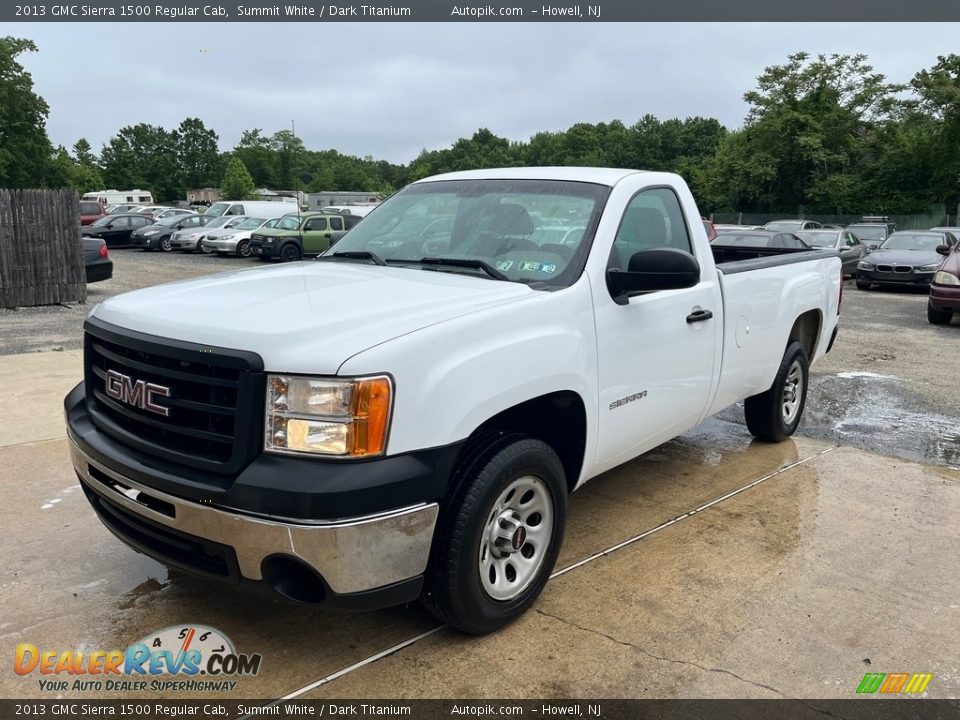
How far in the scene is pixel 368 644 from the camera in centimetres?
329

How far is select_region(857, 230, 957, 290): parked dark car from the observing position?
58.5 feet

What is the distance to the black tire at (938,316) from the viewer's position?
12.8m

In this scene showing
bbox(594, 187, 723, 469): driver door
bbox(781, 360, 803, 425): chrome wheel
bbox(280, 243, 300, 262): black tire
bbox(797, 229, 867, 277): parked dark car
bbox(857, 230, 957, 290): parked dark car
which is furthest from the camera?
bbox(280, 243, 300, 262): black tire

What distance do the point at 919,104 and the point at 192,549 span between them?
49258 mm

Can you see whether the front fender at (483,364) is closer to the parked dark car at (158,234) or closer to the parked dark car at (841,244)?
the parked dark car at (841,244)

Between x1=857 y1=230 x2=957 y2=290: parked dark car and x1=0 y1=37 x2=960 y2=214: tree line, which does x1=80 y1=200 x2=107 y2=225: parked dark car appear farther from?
x1=857 y1=230 x2=957 y2=290: parked dark car

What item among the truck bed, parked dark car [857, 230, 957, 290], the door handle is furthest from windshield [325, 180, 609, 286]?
parked dark car [857, 230, 957, 290]

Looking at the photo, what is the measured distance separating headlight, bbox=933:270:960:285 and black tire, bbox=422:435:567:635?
11.4 meters

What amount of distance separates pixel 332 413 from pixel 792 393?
4.54 m

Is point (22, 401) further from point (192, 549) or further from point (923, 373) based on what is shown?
point (923, 373)

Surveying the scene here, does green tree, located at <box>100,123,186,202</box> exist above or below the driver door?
above

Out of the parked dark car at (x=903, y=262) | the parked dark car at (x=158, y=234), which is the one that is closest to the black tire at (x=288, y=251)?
the parked dark car at (x=158, y=234)

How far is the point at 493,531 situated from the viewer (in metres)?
3.25

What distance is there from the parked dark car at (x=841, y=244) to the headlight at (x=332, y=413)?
1984 centimetres
